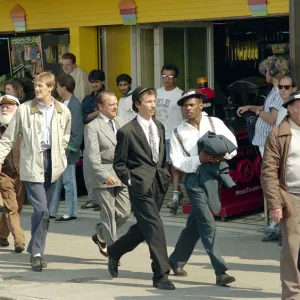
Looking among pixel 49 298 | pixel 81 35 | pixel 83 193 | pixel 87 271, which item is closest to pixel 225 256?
pixel 87 271

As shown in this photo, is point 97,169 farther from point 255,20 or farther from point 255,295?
point 255,20

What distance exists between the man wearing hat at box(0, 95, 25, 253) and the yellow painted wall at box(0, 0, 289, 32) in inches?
153

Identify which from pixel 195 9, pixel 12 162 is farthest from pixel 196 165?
pixel 195 9

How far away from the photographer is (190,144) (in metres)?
9.00

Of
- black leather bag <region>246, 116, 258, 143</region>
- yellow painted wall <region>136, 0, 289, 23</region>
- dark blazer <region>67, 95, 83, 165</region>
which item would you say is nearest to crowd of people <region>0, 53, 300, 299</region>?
black leather bag <region>246, 116, 258, 143</region>

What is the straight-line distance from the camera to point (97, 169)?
31.8ft

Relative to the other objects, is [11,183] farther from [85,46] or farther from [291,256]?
[85,46]

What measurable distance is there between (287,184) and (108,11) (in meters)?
7.94

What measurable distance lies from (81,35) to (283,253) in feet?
28.2

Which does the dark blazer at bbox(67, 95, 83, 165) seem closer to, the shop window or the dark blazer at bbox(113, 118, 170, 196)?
the shop window

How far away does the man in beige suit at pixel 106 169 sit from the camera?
9.72 metres

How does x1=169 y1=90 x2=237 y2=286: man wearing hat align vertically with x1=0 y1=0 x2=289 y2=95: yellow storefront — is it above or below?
below

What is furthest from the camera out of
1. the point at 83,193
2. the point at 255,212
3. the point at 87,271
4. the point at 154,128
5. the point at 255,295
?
the point at 83,193

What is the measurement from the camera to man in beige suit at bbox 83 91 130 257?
9.72m
